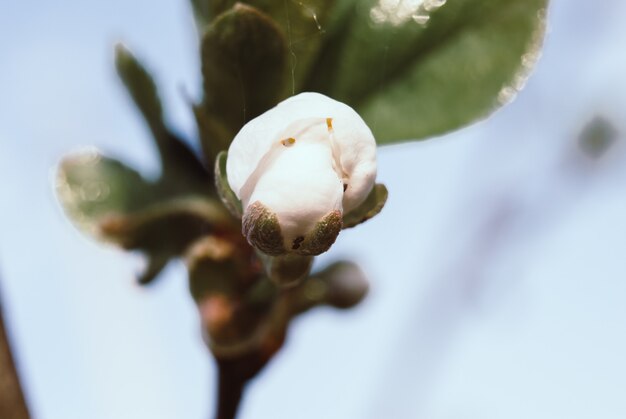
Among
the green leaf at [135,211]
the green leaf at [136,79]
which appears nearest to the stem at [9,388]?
the green leaf at [135,211]

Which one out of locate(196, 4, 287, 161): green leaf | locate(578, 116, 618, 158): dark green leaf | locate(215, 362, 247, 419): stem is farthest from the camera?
locate(578, 116, 618, 158): dark green leaf

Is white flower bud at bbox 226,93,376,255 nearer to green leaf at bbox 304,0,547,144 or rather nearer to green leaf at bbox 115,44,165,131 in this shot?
green leaf at bbox 304,0,547,144

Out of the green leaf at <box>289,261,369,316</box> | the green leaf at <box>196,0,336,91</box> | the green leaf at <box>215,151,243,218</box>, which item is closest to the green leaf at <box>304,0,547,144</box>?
the green leaf at <box>196,0,336,91</box>

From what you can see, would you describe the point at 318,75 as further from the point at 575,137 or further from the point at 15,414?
the point at 575,137

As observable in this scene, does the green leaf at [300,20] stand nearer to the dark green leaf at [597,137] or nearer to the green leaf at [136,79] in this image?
the green leaf at [136,79]

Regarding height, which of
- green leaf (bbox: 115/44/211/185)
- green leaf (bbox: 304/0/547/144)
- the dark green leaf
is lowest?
the dark green leaf

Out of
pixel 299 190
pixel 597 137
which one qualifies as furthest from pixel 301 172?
pixel 597 137

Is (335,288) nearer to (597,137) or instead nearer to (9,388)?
(9,388)

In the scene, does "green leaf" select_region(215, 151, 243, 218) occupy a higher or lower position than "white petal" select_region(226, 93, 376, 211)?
lower
